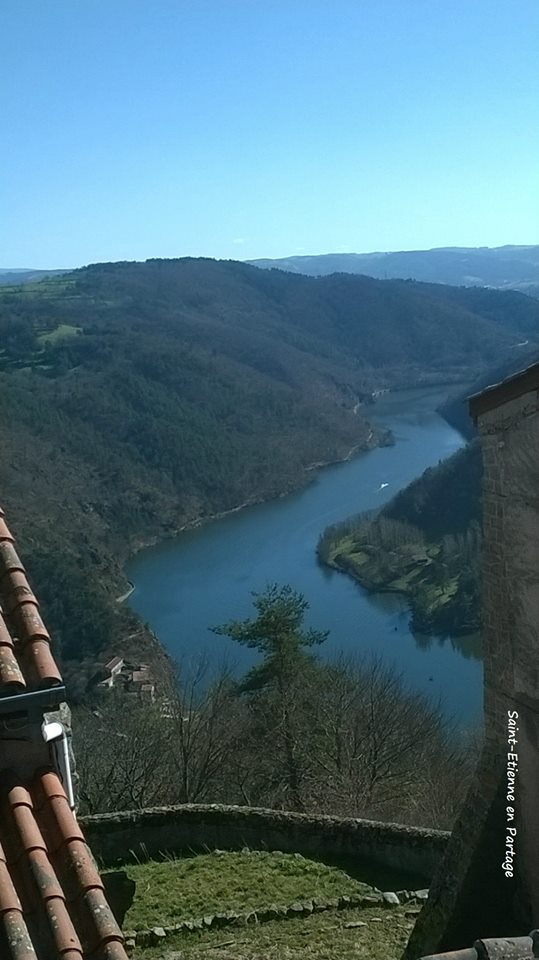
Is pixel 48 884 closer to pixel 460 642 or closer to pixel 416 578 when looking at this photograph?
pixel 460 642

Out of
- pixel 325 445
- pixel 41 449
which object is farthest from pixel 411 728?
pixel 325 445

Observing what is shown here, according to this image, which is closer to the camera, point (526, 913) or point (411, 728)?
point (526, 913)

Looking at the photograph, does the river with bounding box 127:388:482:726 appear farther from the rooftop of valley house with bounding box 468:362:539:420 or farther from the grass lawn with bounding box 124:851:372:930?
the rooftop of valley house with bounding box 468:362:539:420

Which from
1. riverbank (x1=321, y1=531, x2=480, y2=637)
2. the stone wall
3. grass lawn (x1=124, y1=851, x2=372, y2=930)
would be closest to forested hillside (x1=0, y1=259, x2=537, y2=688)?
riverbank (x1=321, y1=531, x2=480, y2=637)

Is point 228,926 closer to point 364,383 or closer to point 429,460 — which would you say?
point 429,460

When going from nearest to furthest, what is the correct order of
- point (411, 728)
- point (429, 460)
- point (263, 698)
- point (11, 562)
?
point (11, 562)
point (411, 728)
point (263, 698)
point (429, 460)

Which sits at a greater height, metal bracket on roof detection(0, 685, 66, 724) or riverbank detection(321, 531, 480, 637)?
metal bracket on roof detection(0, 685, 66, 724)

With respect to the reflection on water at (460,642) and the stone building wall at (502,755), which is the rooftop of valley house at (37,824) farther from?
the reflection on water at (460,642)
